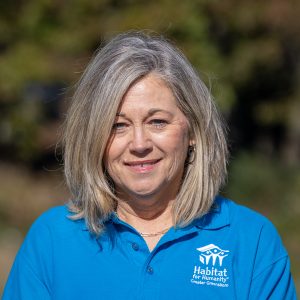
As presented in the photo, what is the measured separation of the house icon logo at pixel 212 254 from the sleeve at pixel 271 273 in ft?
0.46

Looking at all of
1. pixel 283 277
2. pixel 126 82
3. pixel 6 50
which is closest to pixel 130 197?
pixel 126 82

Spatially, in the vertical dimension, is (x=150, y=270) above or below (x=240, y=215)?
below

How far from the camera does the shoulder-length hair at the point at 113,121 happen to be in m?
3.00

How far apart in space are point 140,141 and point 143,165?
0.37 feet

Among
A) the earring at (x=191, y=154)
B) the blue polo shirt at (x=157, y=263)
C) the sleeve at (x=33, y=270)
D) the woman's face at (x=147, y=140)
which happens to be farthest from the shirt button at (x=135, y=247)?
the earring at (x=191, y=154)

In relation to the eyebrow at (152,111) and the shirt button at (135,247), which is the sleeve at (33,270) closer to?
the shirt button at (135,247)

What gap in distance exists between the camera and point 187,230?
10.1 feet

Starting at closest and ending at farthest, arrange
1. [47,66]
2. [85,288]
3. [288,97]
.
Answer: [85,288] → [47,66] → [288,97]

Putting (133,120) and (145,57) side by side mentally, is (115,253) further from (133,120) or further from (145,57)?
(145,57)

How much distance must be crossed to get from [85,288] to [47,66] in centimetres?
814

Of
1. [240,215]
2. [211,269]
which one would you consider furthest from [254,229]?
[211,269]

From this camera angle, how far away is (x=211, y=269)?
2.97 meters

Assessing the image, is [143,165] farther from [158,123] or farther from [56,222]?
[56,222]

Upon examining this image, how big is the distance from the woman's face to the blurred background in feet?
16.9
